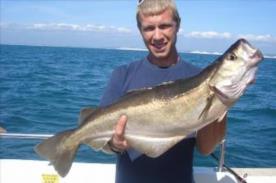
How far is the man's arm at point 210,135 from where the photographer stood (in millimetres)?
3639

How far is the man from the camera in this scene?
3.68m

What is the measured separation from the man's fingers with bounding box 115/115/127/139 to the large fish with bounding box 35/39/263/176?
0.14 ft

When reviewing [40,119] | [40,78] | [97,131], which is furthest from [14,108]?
[97,131]

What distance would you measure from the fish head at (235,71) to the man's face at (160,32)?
1.74 feet

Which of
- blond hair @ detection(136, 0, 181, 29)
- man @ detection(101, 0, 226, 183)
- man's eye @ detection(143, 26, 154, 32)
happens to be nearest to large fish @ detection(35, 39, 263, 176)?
man @ detection(101, 0, 226, 183)

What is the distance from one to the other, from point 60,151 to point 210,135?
1280 millimetres

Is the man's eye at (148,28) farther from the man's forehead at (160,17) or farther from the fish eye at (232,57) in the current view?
the fish eye at (232,57)

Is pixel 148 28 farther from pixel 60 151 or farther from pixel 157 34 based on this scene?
pixel 60 151

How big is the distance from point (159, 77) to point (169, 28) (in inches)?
16.8

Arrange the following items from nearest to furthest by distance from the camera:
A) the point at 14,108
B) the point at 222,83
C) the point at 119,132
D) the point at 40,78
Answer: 1. the point at 222,83
2. the point at 119,132
3. the point at 14,108
4. the point at 40,78

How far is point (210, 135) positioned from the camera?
370 cm

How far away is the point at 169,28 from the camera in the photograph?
3701 mm

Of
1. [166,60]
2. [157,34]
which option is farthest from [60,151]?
[157,34]

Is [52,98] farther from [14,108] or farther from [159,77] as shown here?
[159,77]
